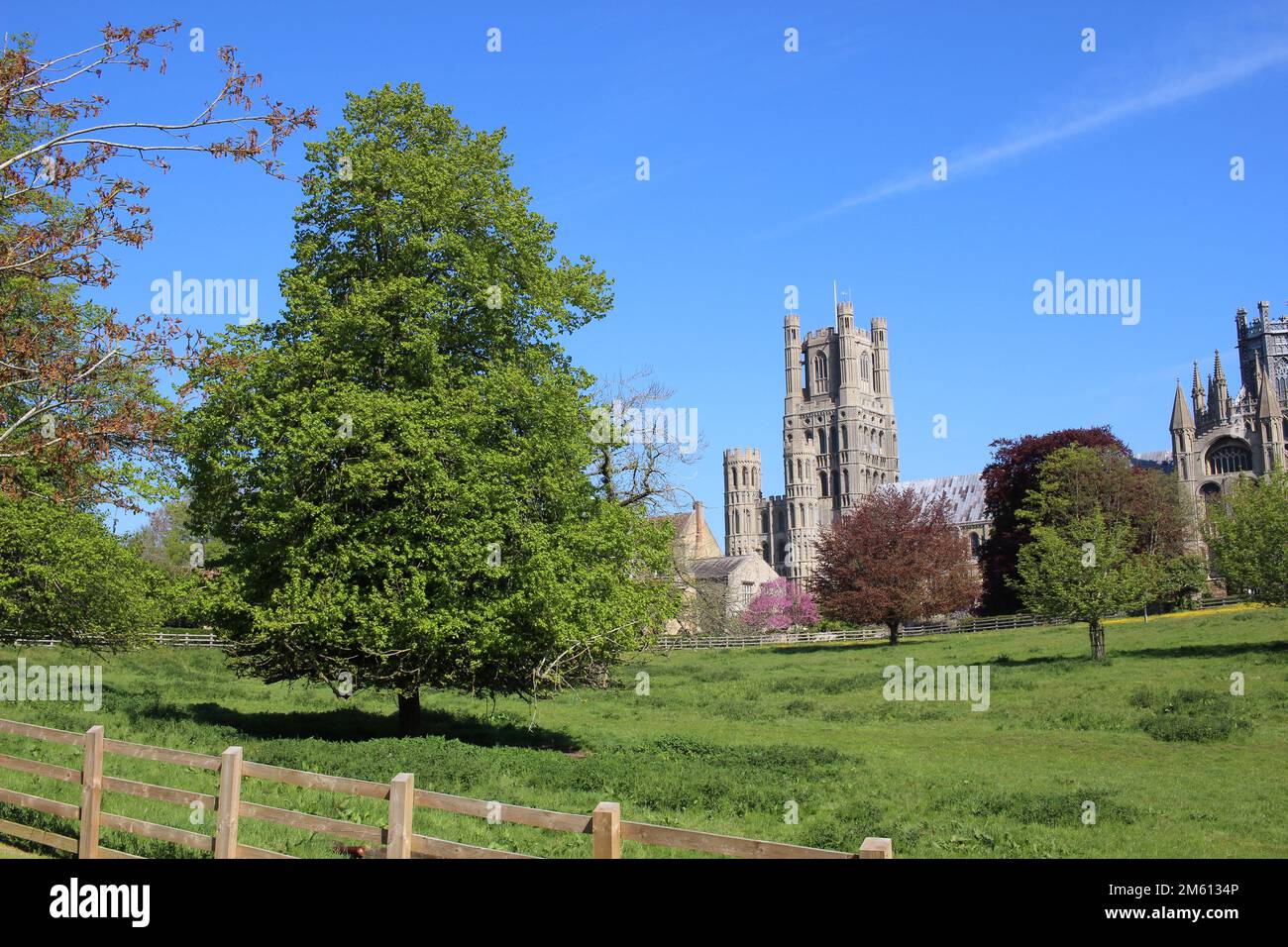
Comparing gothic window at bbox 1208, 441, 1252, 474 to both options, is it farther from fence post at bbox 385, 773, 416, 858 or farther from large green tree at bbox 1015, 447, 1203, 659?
fence post at bbox 385, 773, 416, 858

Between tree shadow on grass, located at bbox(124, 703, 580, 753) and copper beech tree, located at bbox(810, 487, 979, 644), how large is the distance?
36.6 metres

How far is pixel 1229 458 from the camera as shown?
110 m

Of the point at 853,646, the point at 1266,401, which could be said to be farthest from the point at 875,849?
the point at 1266,401

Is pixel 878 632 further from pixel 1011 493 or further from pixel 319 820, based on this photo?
pixel 319 820

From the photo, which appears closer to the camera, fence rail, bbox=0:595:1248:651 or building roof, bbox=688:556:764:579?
fence rail, bbox=0:595:1248:651

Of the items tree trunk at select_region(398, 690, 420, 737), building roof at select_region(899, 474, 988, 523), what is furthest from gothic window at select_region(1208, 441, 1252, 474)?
tree trunk at select_region(398, 690, 420, 737)

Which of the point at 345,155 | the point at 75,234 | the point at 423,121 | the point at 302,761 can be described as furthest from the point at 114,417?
the point at 423,121

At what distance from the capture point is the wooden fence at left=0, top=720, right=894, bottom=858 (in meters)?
7.89

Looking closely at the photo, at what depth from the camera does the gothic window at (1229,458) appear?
108m

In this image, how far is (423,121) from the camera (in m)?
23.5

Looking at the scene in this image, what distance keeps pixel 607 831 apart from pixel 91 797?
622 centimetres

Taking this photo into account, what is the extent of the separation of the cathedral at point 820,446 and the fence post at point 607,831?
141381 mm
